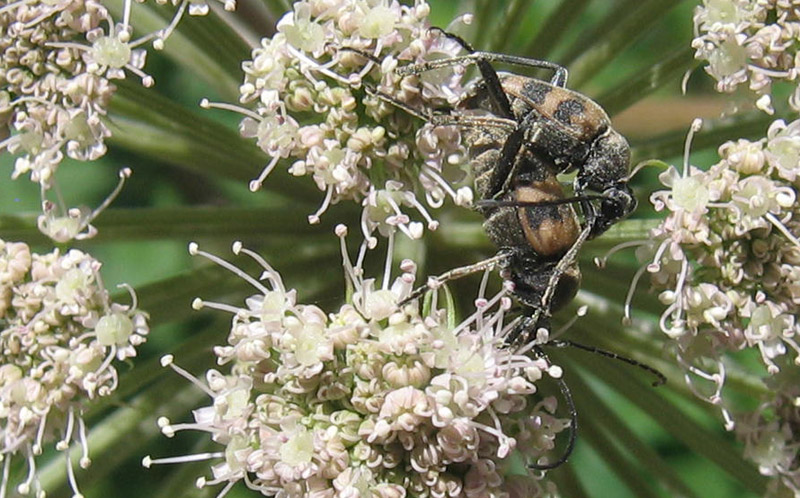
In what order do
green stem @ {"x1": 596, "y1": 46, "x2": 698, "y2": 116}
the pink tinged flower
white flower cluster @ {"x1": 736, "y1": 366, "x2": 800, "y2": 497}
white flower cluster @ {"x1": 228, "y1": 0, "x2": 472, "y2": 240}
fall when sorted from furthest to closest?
green stem @ {"x1": 596, "y1": 46, "x2": 698, "y2": 116}
white flower cluster @ {"x1": 736, "y1": 366, "x2": 800, "y2": 497}
white flower cluster @ {"x1": 228, "y1": 0, "x2": 472, "y2": 240}
the pink tinged flower

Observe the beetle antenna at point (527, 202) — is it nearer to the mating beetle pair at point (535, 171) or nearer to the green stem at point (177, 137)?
the mating beetle pair at point (535, 171)

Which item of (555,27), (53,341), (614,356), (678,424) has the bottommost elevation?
(678,424)

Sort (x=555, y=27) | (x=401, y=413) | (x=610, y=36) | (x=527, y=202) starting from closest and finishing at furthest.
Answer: (x=401, y=413)
(x=527, y=202)
(x=555, y=27)
(x=610, y=36)

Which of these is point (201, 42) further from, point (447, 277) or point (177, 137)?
point (447, 277)

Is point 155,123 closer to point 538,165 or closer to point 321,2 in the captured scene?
point 321,2

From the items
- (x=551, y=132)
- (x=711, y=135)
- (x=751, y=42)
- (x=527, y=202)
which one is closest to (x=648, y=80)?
(x=711, y=135)

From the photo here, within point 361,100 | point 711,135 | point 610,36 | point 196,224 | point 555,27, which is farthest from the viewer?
point 610,36

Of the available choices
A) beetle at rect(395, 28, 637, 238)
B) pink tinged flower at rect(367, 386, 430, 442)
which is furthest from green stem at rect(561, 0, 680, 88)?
pink tinged flower at rect(367, 386, 430, 442)

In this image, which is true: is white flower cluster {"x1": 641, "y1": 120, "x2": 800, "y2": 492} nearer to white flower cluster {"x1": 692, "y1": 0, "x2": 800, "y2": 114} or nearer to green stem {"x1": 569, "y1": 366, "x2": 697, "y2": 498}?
white flower cluster {"x1": 692, "y1": 0, "x2": 800, "y2": 114}
